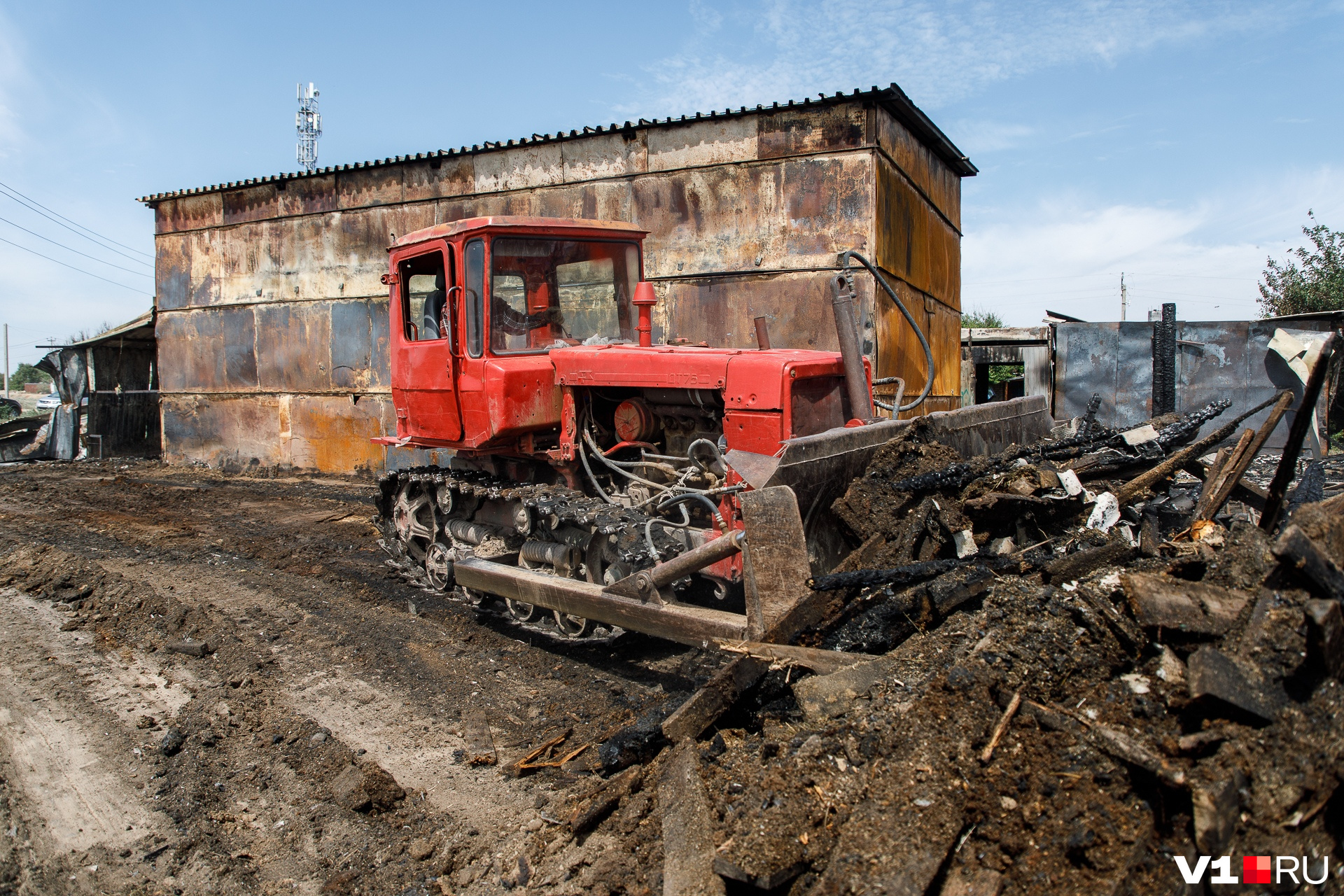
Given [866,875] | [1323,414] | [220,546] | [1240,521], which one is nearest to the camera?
[866,875]

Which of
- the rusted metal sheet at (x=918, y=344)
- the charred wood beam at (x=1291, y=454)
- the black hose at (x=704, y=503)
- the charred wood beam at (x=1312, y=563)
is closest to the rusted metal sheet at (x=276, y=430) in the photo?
the rusted metal sheet at (x=918, y=344)

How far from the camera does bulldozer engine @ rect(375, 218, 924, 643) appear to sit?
4242 millimetres

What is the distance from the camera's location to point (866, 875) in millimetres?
2135

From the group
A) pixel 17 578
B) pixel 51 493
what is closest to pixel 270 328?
pixel 51 493

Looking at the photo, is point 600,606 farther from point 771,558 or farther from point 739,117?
point 739,117

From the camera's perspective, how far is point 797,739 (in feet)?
9.06

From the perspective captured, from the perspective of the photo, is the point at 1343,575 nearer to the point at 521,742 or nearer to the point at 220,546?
the point at 521,742

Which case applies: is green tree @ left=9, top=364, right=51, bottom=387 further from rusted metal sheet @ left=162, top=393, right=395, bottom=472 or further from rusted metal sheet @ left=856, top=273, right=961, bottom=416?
rusted metal sheet @ left=856, top=273, right=961, bottom=416

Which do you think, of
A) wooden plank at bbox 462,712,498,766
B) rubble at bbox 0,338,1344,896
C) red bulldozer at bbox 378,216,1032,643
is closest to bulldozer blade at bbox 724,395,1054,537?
red bulldozer at bbox 378,216,1032,643

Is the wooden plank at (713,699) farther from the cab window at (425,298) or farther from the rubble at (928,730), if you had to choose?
the cab window at (425,298)

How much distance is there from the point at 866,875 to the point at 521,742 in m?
2.03

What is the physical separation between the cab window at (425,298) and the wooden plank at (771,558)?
120 inches

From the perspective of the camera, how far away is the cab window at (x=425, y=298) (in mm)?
5730

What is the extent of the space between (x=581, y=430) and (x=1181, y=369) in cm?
A: 999
